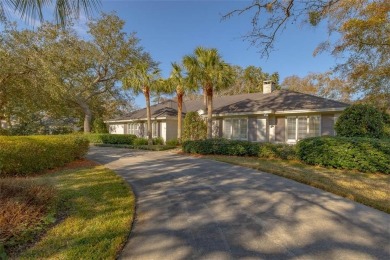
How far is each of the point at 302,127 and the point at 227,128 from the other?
566 centimetres

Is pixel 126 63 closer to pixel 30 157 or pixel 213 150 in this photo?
pixel 213 150

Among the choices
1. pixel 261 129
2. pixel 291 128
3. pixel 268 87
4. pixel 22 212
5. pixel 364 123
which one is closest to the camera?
pixel 22 212

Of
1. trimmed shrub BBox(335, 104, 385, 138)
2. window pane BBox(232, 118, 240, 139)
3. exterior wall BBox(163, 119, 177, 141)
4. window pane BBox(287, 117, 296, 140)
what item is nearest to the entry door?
window pane BBox(287, 117, 296, 140)

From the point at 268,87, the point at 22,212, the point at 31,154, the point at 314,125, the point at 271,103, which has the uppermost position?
the point at 268,87

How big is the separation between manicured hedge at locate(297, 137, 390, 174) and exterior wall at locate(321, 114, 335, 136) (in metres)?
5.92

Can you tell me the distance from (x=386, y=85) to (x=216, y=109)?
475 inches

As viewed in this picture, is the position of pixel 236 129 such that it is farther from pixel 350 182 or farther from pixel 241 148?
pixel 350 182

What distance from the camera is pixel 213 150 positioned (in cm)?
1362

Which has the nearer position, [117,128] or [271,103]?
[271,103]

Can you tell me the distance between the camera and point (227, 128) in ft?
64.5

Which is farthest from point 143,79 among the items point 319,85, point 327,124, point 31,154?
point 319,85

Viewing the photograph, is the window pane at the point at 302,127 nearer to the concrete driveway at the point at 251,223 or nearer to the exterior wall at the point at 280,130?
the exterior wall at the point at 280,130

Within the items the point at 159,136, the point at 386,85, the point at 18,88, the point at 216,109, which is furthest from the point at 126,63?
the point at 386,85

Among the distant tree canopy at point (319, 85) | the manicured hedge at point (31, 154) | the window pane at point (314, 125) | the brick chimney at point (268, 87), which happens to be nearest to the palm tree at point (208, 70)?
the window pane at point (314, 125)
